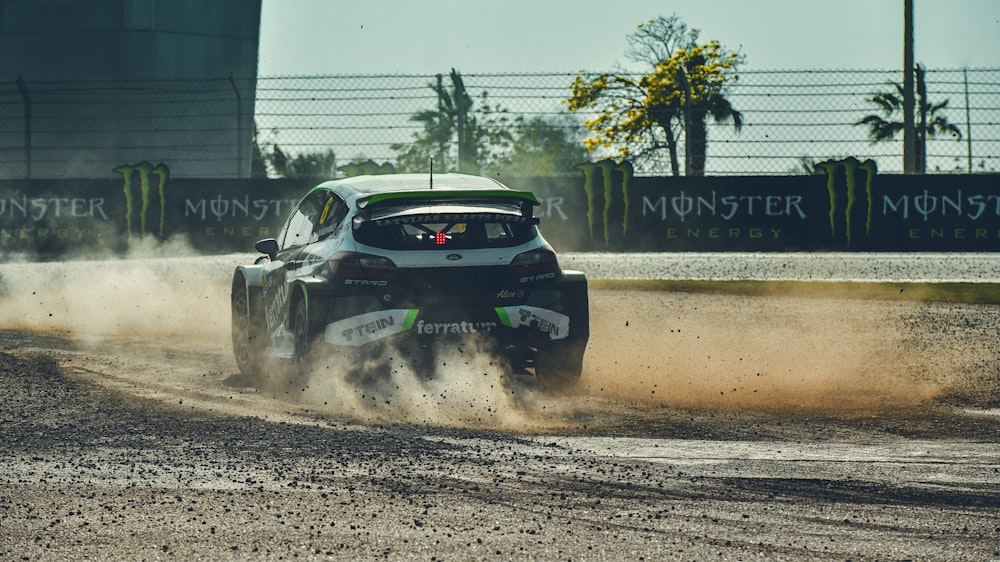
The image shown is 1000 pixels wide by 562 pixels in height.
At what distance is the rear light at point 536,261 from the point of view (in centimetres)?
861

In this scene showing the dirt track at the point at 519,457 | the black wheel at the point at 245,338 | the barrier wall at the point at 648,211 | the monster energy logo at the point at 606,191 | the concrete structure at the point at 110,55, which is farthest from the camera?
the concrete structure at the point at 110,55

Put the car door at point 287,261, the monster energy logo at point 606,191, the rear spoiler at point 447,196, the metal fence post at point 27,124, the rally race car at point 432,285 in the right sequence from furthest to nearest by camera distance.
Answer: the metal fence post at point 27,124 → the monster energy logo at point 606,191 → the car door at point 287,261 → the rear spoiler at point 447,196 → the rally race car at point 432,285

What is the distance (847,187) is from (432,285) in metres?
13.5

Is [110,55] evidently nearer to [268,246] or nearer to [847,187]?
[847,187]

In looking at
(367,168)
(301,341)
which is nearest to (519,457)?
(301,341)

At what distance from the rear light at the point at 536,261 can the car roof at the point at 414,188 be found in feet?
1.14

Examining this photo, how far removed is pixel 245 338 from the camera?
10.1 meters

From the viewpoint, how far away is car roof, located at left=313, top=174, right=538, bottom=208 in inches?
338

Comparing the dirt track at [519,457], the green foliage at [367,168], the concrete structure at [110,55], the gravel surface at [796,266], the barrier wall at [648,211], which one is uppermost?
the concrete structure at [110,55]

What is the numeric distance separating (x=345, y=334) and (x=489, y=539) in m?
3.67

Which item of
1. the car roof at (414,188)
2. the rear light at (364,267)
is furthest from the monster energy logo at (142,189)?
the rear light at (364,267)

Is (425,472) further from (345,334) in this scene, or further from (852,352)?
(852,352)

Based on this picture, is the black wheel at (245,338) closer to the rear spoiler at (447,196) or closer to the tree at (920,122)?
the rear spoiler at (447,196)

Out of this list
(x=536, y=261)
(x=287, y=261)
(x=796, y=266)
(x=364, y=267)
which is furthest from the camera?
(x=796, y=266)
